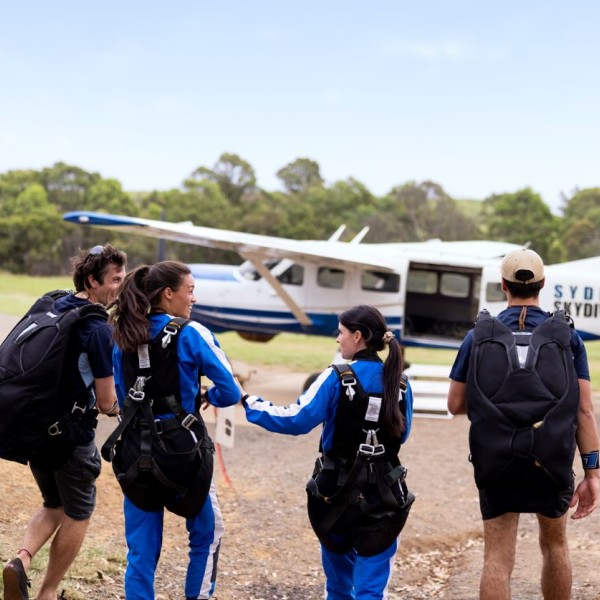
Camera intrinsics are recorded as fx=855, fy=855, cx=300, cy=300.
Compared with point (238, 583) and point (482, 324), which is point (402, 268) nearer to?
point (238, 583)

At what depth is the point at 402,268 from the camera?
1441 centimetres

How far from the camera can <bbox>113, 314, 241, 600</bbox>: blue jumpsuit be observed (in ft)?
12.8

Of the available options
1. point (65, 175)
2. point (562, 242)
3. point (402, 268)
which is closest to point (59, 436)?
point (402, 268)

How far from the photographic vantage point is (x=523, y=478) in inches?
152

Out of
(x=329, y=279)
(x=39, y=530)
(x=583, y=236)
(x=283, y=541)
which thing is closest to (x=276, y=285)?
(x=329, y=279)

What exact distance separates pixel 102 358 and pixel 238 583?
2.19 m

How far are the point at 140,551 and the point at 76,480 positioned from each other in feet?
1.98

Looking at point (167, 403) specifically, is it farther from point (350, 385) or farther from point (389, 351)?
point (389, 351)

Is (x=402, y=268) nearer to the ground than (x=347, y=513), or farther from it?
farther from it

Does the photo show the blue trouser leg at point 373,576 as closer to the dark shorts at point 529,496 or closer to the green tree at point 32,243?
the dark shorts at point 529,496

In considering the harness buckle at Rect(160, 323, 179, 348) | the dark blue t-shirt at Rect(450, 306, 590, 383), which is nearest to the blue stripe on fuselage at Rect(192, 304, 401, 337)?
the dark blue t-shirt at Rect(450, 306, 590, 383)

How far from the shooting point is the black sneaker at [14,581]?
13.9 ft

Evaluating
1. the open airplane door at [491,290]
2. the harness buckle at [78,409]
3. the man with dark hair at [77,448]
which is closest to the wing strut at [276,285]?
the open airplane door at [491,290]

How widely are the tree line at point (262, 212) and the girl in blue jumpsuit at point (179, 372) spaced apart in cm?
4302
